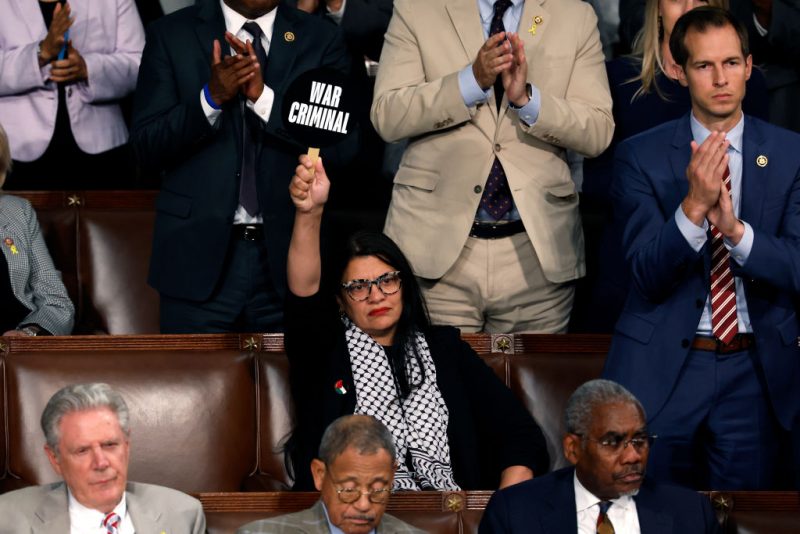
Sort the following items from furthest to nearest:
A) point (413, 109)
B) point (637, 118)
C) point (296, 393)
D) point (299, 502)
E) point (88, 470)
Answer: point (637, 118) → point (413, 109) → point (296, 393) → point (299, 502) → point (88, 470)

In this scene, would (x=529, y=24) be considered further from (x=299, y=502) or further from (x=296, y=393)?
(x=299, y=502)

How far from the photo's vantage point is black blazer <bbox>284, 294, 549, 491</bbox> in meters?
3.26

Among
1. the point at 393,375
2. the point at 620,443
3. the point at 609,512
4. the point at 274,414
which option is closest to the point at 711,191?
the point at 620,443

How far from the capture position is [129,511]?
281 centimetres

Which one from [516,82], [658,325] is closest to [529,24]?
[516,82]

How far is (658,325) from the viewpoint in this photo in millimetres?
3057

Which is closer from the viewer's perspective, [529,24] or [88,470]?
[88,470]

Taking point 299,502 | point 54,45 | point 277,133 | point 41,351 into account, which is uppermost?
point 54,45

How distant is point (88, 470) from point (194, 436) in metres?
0.68

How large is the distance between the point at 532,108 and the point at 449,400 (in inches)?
28.8

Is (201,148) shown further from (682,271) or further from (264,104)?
(682,271)

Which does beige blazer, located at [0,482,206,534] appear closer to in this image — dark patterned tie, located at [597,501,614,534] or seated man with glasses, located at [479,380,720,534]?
seated man with glasses, located at [479,380,720,534]

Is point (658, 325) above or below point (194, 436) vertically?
above

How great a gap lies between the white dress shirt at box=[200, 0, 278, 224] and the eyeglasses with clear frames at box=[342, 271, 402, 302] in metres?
0.47
